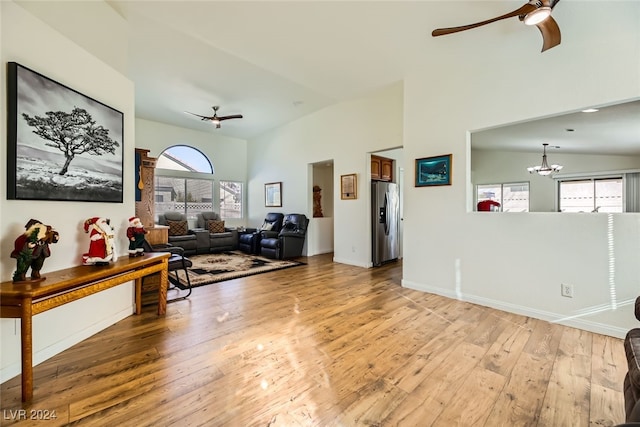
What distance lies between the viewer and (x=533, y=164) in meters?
6.50

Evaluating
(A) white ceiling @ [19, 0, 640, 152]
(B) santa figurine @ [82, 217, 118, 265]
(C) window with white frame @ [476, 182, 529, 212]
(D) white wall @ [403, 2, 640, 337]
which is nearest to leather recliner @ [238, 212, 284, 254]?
(A) white ceiling @ [19, 0, 640, 152]

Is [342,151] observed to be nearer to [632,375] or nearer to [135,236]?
[135,236]

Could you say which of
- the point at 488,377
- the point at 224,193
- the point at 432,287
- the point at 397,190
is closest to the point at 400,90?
the point at 397,190

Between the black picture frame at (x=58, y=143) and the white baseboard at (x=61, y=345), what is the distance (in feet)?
3.68

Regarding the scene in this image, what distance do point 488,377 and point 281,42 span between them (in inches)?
151

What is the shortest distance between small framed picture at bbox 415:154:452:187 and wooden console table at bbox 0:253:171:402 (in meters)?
3.41

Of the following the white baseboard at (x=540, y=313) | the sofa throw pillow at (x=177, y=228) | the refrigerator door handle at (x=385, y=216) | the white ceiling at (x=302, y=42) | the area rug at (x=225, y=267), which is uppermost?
the white ceiling at (x=302, y=42)

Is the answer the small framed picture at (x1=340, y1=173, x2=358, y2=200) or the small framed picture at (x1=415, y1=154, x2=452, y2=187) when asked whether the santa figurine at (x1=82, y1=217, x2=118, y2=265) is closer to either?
the small framed picture at (x1=415, y1=154, x2=452, y2=187)

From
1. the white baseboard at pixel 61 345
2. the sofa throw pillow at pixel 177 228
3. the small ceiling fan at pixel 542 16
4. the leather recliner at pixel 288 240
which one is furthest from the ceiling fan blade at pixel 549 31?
the sofa throw pillow at pixel 177 228

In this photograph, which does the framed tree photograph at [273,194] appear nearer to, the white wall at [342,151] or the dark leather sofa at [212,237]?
the white wall at [342,151]

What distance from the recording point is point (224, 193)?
26.3ft

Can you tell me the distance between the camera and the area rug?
13.9ft

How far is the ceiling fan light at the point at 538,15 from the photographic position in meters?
1.91

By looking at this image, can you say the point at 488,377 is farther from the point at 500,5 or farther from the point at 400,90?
the point at 400,90
